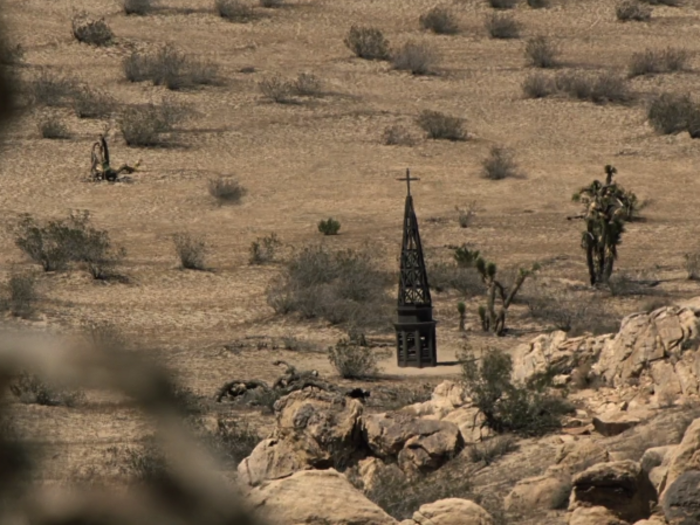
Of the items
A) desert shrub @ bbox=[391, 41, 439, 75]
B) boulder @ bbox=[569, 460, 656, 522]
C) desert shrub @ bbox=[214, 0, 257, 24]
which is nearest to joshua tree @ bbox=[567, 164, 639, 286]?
desert shrub @ bbox=[391, 41, 439, 75]

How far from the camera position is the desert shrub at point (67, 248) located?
2575 centimetres

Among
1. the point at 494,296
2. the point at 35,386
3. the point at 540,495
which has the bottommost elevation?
the point at 494,296

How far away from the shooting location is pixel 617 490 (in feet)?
31.1

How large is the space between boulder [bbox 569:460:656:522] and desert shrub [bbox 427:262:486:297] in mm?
15203

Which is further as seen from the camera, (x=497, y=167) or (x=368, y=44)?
(x=368, y=44)

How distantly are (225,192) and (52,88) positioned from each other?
5489 mm

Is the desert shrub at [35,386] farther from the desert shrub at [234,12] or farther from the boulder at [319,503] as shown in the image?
the desert shrub at [234,12]

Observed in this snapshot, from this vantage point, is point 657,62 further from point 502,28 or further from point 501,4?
point 501,4

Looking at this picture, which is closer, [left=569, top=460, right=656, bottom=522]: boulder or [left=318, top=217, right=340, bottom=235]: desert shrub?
[left=569, top=460, right=656, bottom=522]: boulder

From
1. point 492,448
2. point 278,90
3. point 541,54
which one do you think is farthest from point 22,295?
point 541,54

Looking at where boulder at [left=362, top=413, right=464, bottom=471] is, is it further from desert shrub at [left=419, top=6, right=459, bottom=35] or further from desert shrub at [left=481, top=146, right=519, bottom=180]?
desert shrub at [left=419, top=6, right=459, bottom=35]

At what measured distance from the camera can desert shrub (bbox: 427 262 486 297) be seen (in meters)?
24.9

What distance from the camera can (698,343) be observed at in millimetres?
13359

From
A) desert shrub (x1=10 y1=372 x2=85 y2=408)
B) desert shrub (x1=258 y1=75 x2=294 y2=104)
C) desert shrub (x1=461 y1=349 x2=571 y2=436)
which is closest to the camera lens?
desert shrub (x1=10 y1=372 x2=85 y2=408)
